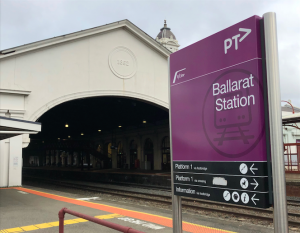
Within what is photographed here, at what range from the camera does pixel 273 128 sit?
8.36ft

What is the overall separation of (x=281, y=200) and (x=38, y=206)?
1020 centimetres

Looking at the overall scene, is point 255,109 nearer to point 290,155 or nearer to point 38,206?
point 38,206

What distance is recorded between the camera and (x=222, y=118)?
3.04 metres

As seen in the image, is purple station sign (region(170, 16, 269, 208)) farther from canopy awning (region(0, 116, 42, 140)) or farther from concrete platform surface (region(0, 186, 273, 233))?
canopy awning (region(0, 116, 42, 140))

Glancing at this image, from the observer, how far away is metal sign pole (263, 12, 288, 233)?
8.16ft

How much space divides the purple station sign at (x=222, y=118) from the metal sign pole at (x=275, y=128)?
0.33 feet

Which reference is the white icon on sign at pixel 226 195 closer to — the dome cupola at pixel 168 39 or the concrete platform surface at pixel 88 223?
the concrete platform surface at pixel 88 223

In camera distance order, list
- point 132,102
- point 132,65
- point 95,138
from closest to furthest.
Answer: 1. point 132,65
2. point 132,102
3. point 95,138

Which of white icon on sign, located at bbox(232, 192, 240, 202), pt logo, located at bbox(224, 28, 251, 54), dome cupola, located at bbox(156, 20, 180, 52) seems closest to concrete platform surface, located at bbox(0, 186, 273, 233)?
white icon on sign, located at bbox(232, 192, 240, 202)

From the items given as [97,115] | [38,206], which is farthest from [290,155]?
[97,115]

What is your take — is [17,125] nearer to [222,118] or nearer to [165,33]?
[222,118]

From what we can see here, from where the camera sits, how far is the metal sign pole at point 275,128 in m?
2.49

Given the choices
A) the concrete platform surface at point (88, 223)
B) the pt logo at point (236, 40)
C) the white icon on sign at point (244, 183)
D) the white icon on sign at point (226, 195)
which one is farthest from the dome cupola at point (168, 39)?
the white icon on sign at point (244, 183)

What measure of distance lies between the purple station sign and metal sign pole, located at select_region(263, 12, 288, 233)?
4.0 inches
